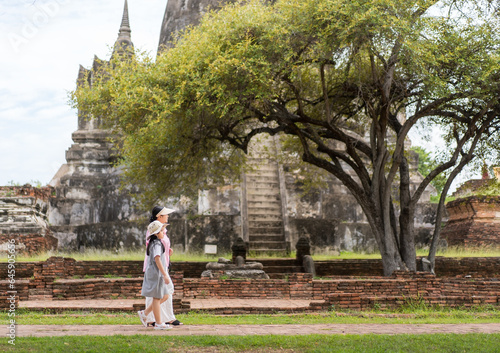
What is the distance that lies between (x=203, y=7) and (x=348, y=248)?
8977 mm

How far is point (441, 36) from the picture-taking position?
33.8 ft

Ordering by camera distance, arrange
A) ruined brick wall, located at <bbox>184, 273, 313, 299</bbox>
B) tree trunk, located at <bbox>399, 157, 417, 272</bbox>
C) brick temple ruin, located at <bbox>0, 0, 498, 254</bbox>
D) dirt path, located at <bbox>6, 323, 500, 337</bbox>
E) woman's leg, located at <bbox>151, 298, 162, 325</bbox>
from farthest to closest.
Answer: brick temple ruin, located at <bbox>0, 0, 498, 254</bbox> → tree trunk, located at <bbox>399, 157, 417, 272</bbox> → ruined brick wall, located at <bbox>184, 273, 313, 299</bbox> → woman's leg, located at <bbox>151, 298, 162, 325</bbox> → dirt path, located at <bbox>6, 323, 500, 337</bbox>

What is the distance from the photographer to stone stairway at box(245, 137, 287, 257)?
48.3 ft

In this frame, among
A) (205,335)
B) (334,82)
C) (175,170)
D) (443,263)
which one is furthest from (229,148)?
(205,335)

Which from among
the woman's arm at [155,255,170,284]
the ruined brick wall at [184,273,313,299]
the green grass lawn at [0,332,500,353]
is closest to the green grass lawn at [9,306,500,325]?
the woman's arm at [155,255,170,284]

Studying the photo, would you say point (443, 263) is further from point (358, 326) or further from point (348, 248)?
point (358, 326)

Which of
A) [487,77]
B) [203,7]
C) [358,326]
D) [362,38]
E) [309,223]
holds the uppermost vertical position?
[203,7]

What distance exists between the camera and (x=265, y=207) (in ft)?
52.5

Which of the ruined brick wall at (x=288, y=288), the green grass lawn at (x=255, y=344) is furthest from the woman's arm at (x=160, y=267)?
the ruined brick wall at (x=288, y=288)

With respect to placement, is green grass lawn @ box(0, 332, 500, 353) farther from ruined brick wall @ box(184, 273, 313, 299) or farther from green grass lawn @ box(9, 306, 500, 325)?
ruined brick wall @ box(184, 273, 313, 299)

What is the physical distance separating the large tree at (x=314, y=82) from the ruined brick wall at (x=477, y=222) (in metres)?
4.14

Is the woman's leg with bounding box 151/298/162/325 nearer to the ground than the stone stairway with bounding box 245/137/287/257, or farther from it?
nearer to the ground

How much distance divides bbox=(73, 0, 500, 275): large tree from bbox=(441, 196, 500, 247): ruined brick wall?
13.6 feet

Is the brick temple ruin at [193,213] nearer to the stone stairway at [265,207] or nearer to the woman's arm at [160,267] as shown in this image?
the stone stairway at [265,207]
